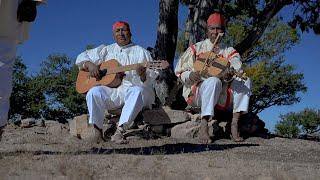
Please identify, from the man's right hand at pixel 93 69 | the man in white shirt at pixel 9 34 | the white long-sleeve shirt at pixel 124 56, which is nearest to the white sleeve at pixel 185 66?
the white long-sleeve shirt at pixel 124 56

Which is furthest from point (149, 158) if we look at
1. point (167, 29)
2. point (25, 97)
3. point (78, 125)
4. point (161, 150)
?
point (25, 97)

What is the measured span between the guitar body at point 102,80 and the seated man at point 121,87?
0.08m

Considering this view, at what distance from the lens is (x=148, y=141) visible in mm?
7836

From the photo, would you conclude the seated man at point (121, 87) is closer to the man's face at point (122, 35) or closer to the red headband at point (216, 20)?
the man's face at point (122, 35)

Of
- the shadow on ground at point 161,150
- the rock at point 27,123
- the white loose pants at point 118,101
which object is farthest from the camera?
the rock at point 27,123

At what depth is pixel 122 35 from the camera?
8008 mm

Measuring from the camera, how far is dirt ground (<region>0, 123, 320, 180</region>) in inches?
180

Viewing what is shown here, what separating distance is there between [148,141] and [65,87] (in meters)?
15.5

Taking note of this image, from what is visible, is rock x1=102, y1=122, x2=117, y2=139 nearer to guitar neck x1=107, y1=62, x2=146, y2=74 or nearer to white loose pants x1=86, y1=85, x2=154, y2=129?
white loose pants x1=86, y1=85, x2=154, y2=129

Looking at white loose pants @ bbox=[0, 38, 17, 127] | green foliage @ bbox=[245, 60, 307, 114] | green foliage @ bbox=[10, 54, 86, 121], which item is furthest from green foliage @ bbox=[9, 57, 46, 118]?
white loose pants @ bbox=[0, 38, 17, 127]

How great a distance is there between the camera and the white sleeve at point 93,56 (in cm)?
783

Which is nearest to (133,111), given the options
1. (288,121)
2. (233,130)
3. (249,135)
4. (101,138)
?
(101,138)

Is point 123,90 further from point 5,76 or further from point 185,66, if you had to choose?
point 5,76

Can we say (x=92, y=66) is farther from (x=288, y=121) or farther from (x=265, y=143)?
(x=288, y=121)
